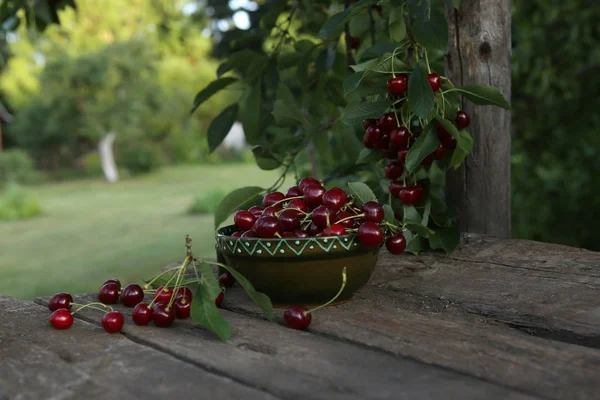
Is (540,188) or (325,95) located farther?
(540,188)

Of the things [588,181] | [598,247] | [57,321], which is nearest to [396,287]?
[57,321]

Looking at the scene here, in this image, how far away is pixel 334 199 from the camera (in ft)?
3.78

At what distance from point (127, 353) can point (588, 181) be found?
2.40 metres

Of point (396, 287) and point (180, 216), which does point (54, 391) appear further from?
point (180, 216)

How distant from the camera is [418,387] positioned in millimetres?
770

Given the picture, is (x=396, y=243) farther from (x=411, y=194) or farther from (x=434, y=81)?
(x=434, y=81)

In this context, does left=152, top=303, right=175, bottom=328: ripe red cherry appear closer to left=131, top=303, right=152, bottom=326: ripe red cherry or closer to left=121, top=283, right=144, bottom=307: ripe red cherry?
left=131, top=303, right=152, bottom=326: ripe red cherry

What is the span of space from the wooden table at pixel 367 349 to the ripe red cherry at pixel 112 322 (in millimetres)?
15

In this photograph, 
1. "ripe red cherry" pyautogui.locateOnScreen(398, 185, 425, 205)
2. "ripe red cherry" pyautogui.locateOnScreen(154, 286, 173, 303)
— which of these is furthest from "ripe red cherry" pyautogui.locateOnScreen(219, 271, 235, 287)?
"ripe red cherry" pyautogui.locateOnScreen(398, 185, 425, 205)

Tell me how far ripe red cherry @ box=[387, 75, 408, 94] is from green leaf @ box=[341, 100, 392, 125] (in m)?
0.03

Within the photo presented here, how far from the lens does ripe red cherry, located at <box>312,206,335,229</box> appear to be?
3.70ft

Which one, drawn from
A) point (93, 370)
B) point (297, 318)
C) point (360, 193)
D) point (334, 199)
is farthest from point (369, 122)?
point (93, 370)

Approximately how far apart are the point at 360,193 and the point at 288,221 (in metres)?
0.17

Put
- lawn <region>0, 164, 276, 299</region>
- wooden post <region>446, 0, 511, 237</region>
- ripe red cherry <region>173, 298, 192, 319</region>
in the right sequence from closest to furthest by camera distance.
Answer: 1. ripe red cherry <region>173, 298, 192, 319</region>
2. wooden post <region>446, 0, 511, 237</region>
3. lawn <region>0, 164, 276, 299</region>
